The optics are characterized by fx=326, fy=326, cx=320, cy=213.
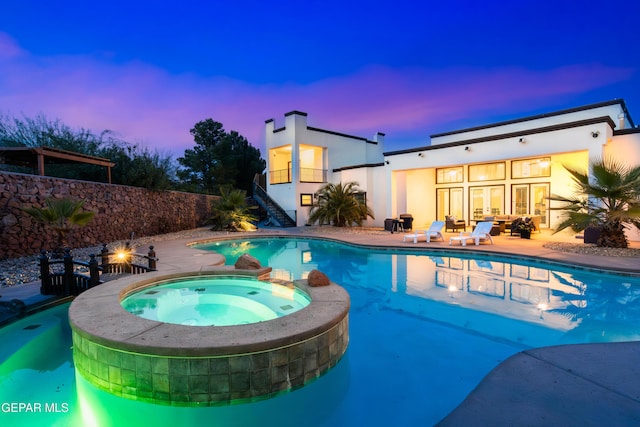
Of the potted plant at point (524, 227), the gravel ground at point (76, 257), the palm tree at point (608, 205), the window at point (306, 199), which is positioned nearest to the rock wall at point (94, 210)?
the gravel ground at point (76, 257)

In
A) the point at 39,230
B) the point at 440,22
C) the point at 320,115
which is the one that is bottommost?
the point at 39,230

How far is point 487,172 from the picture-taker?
57.1ft

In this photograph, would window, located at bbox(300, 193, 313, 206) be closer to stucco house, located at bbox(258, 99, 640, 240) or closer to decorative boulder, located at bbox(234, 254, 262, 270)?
stucco house, located at bbox(258, 99, 640, 240)

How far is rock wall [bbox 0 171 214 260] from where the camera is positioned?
337 inches

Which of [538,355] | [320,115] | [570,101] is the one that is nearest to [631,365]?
[538,355]

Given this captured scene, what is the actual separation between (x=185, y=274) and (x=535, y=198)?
1651cm

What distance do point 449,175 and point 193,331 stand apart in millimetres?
18292

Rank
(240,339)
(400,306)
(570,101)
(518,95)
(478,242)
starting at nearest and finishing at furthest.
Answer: (240,339) → (400,306) → (478,242) → (518,95) → (570,101)

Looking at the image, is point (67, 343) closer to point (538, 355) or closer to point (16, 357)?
point (16, 357)

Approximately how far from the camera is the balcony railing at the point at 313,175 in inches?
829

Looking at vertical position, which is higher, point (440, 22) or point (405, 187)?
point (440, 22)

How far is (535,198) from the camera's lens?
629 inches

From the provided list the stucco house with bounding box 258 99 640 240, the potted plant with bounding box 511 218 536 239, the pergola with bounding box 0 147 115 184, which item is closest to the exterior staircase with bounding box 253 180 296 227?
the stucco house with bounding box 258 99 640 240

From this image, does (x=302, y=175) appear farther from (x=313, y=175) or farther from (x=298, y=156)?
(x=298, y=156)
